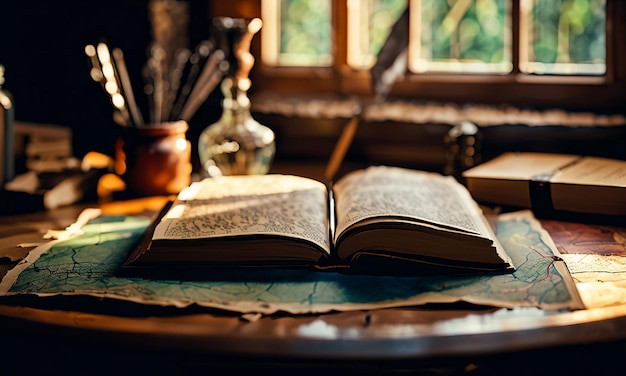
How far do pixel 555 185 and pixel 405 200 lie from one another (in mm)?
320

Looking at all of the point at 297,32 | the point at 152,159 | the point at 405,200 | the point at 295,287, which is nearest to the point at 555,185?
the point at 405,200

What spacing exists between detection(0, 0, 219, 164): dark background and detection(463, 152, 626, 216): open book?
88 centimetres

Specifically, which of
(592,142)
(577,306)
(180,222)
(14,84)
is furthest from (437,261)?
(14,84)

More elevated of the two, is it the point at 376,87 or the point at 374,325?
the point at 376,87

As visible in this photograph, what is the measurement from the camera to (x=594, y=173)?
1513 mm

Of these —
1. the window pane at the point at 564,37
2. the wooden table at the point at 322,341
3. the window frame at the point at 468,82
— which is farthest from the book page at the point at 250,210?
the window pane at the point at 564,37

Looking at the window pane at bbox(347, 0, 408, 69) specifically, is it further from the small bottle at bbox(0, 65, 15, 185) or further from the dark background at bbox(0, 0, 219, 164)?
the small bottle at bbox(0, 65, 15, 185)

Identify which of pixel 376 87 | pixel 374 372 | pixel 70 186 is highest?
pixel 376 87

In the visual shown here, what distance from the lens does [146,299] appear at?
106 cm

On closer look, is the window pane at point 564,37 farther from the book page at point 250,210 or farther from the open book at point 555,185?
the book page at point 250,210

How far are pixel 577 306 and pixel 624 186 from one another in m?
0.44

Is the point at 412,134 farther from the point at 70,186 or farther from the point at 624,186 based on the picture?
the point at 70,186

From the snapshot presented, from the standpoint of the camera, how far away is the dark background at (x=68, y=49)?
2.18 meters

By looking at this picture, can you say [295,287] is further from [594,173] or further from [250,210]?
[594,173]
